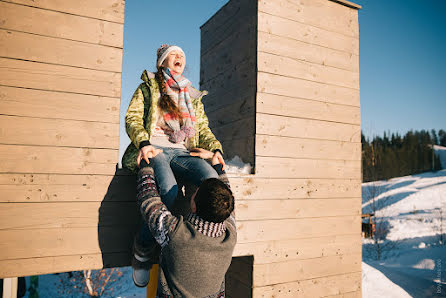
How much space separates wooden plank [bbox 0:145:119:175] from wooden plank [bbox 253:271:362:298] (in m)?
2.03

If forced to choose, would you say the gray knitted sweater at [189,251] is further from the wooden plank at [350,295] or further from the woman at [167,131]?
the wooden plank at [350,295]

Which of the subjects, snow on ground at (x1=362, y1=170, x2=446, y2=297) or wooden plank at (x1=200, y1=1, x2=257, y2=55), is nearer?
wooden plank at (x1=200, y1=1, x2=257, y2=55)

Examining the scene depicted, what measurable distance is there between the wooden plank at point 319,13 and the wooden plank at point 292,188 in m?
1.97

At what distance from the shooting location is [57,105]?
245cm

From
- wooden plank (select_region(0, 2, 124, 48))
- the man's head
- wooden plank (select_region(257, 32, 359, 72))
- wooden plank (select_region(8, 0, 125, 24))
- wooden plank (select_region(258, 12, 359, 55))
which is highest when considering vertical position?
wooden plank (select_region(258, 12, 359, 55))

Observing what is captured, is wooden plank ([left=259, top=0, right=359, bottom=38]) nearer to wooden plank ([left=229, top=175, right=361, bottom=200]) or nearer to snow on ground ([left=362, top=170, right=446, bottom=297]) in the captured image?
wooden plank ([left=229, top=175, right=361, bottom=200])

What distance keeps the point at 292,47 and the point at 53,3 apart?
2.52m

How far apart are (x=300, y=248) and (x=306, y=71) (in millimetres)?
2128

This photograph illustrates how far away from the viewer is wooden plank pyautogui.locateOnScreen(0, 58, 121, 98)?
2.34m

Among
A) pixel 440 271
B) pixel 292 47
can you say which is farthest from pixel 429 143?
pixel 292 47

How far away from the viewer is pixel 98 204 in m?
2.52

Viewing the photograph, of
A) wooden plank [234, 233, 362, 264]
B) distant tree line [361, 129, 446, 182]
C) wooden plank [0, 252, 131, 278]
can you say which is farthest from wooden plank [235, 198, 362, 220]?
distant tree line [361, 129, 446, 182]

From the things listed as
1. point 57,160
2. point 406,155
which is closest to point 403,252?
point 57,160

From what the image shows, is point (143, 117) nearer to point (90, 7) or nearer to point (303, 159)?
point (90, 7)
